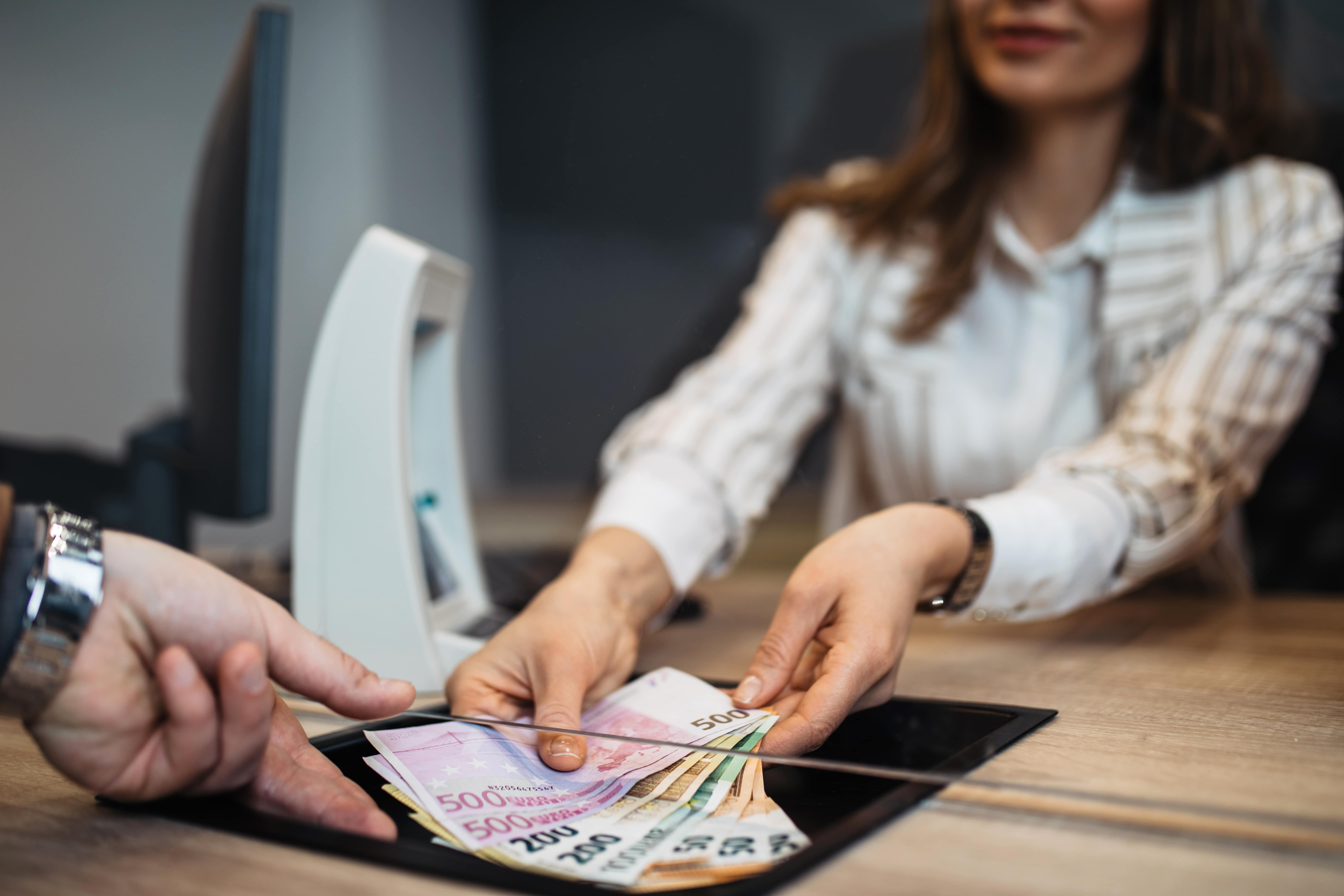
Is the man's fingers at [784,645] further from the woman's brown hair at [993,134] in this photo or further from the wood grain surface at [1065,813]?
the woman's brown hair at [993,134]

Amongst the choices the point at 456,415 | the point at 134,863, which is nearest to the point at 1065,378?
the point at 456,415

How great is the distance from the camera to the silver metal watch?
0.37m

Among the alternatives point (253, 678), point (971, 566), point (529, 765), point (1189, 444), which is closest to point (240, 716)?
point (253, 678)

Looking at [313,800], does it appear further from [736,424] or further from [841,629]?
[736,424]

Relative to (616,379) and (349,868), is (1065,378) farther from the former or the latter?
(349,868)

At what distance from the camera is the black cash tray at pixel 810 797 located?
1.19 feet

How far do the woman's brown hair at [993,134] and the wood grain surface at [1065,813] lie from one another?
0.57 m

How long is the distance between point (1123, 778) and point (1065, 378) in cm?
70

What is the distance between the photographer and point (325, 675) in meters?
0.44

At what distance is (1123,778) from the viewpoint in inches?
17.7

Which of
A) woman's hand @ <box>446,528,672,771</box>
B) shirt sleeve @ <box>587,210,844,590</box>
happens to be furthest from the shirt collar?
woman's hand @ <box>446,528,672,771</box>

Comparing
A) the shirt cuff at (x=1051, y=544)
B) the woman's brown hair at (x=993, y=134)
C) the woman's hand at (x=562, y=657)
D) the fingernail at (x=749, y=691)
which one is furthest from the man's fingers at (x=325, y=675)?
the woman's brown hair at (x=993, y=134)

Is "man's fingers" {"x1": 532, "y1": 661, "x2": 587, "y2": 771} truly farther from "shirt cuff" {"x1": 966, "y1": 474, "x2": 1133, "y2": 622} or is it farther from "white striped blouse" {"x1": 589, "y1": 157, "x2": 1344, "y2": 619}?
"shirt cuff" {"x1": 966, "y1": 474, "x2": 1133, "y2": 622}

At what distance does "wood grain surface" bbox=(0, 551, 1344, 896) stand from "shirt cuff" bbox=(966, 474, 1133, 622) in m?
0.07
